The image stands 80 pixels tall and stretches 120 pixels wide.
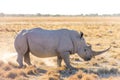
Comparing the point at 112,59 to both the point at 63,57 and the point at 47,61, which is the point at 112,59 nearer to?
the point at 47,61

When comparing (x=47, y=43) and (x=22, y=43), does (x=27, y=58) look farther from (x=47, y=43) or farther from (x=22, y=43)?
(x=47, y=43)

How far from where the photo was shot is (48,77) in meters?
15.2

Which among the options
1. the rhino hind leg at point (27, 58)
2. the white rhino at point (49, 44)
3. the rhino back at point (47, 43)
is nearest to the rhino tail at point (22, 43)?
the white rhino at point (49, 44)

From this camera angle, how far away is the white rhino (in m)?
18.2

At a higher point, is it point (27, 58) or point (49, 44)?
point (49, 44)

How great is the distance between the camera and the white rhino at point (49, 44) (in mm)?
18188

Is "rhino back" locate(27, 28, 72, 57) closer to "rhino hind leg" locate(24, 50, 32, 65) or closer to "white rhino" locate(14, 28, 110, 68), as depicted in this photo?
"white rhino" locate(14, 28, 110, 68)

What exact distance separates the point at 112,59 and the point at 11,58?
19.1ft

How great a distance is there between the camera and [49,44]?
1817 centimetres

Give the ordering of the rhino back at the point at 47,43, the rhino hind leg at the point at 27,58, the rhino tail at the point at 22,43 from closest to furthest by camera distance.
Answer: the rhino back at the point at 47,43, the rhino tail at the point at 22,43, the rhino hind leg at the point at 27,58

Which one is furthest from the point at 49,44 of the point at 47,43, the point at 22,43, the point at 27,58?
the point at 27,58

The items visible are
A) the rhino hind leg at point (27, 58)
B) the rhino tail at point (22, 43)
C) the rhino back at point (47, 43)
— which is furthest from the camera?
the rhino hind leg at point (27, 58)

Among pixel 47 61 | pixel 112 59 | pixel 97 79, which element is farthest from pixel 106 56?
pixel 97 79

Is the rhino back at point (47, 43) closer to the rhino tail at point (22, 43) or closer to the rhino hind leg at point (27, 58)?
the rhino tail at point (22, 43)
